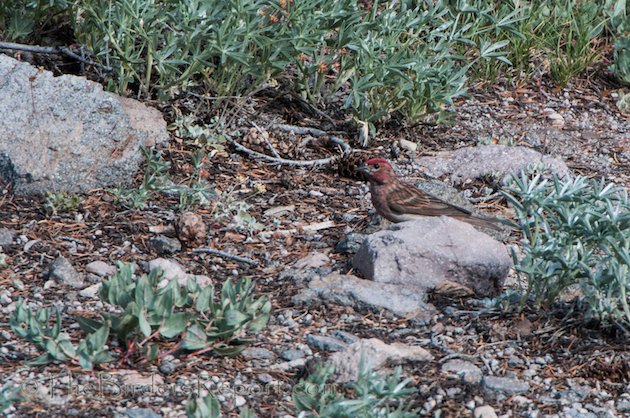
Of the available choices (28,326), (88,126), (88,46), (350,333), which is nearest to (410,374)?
(350,333)

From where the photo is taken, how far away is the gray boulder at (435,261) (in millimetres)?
5352

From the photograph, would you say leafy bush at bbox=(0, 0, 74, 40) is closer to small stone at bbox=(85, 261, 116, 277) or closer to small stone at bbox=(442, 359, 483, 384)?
small stone at bbox=(85, 261, 116, 277)

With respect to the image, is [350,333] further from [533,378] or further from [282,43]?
[282,43]

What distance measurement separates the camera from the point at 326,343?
4777mm

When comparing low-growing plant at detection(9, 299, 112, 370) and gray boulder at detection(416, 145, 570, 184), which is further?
gray boulder at detection(416, 145, 570, 184)

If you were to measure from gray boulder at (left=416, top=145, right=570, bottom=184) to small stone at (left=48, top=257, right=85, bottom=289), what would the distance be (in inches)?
112

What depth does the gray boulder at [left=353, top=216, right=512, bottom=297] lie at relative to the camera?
5352 mm

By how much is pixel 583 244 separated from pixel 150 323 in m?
2.13

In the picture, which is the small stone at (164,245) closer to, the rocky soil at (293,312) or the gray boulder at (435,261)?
the rocky soil at (293,312)

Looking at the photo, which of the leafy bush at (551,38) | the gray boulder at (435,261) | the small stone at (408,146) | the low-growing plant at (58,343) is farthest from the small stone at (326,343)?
the leafy bush at (551,38)

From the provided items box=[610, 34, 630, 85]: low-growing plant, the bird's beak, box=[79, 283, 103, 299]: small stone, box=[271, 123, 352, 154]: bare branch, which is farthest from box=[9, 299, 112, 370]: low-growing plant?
box=[610, 34, 630, 85]: low-growing plant

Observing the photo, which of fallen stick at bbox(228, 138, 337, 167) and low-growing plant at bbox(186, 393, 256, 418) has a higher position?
low-growing plant at bbox(186, 393, 256, 418)

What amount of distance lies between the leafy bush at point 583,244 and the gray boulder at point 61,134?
9.26 feet

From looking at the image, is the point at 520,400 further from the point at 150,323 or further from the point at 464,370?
the point at 150,323
